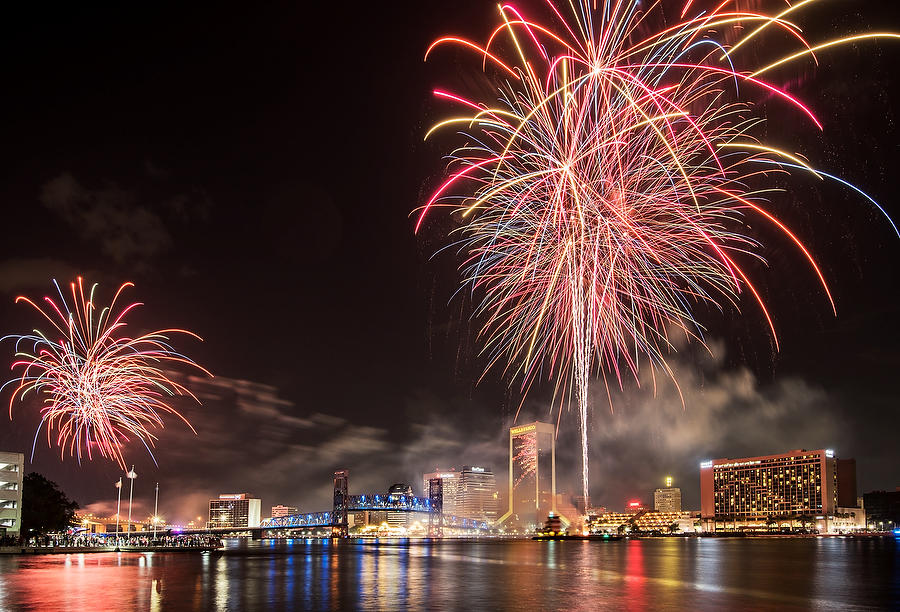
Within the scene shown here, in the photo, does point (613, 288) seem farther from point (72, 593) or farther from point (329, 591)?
point (72, 593)

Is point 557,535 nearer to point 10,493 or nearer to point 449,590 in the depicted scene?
point 10,493

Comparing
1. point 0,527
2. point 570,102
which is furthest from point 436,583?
point 0,527

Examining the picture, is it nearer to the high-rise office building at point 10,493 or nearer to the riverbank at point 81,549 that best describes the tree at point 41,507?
the high-rise office building at point 10,493

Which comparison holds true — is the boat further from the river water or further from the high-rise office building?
the river water

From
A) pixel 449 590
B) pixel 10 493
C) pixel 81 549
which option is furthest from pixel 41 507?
pixel 449 590

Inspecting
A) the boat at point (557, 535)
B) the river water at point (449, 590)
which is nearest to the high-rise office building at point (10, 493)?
the river water at point (449, 590)

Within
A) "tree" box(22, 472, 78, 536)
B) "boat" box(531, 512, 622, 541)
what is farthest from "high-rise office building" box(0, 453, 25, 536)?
Answer: "boat" box(531, 512, 622, 541)
